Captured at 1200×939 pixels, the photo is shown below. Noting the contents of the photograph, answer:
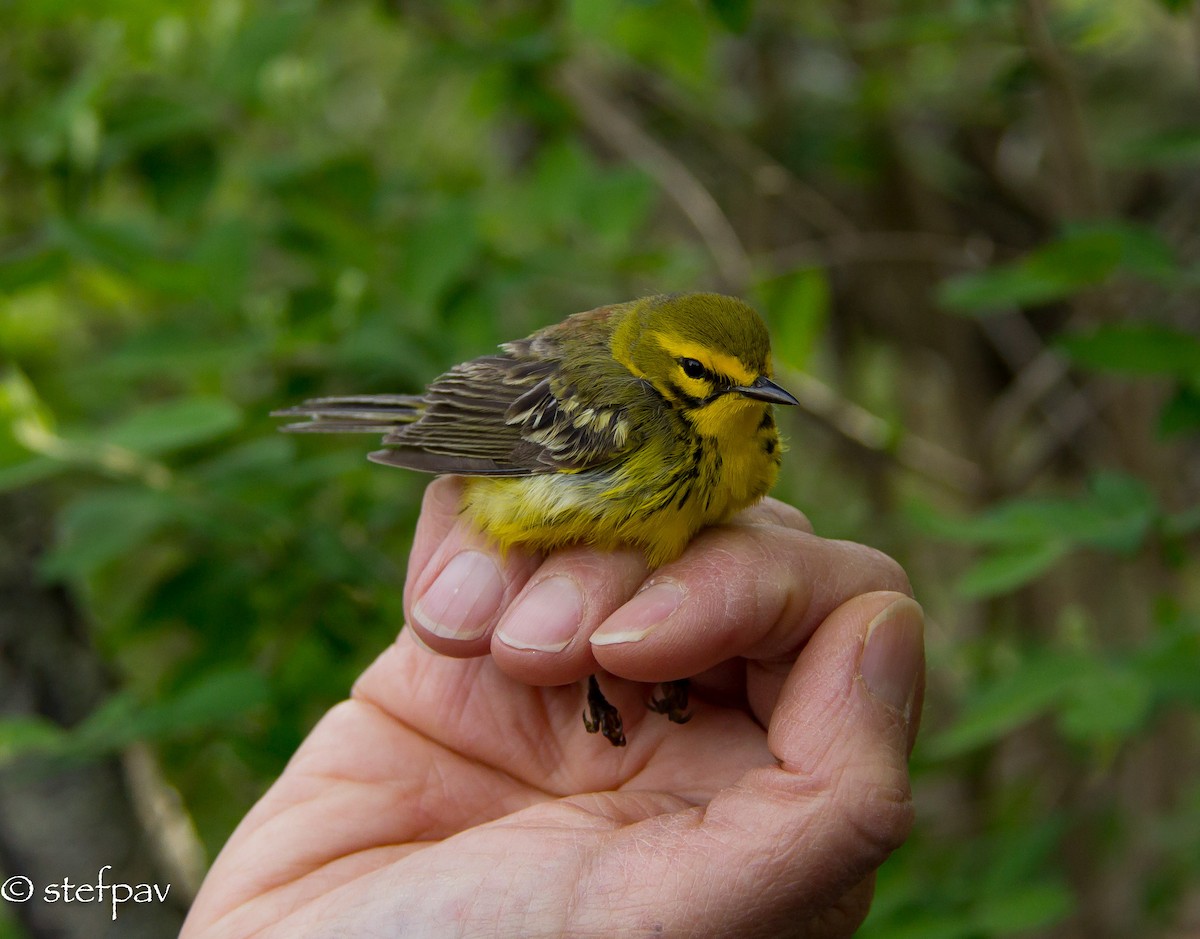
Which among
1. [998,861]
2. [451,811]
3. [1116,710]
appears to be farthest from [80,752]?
[998,861]

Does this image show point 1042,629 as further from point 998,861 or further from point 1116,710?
point 1116,710

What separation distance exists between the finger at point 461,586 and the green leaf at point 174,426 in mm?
529

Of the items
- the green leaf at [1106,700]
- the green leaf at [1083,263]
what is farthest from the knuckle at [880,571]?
the green leaf at [1083,263]

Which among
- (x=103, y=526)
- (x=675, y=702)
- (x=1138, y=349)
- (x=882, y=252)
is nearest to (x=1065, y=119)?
(x=882, y=252)

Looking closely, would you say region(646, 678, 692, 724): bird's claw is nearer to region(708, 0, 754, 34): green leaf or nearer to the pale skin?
the pale skin

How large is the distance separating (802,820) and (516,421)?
1.14 metres

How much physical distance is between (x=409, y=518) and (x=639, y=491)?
1.30 metres

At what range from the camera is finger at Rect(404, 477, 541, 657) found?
2.02m

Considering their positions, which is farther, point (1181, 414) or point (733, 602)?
point (1181, 414)

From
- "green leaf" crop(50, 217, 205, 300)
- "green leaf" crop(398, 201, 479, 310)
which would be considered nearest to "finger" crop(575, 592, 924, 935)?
"green leaf" crop(398, 201, 479, 310)

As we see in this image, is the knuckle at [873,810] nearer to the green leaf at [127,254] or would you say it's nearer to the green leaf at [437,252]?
the green leaf at [437,252]

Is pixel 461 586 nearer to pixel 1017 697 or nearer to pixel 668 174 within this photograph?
pixel 1017 697

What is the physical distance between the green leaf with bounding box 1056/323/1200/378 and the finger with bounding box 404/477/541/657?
1335 millimetres

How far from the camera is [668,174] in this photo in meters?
3.81
